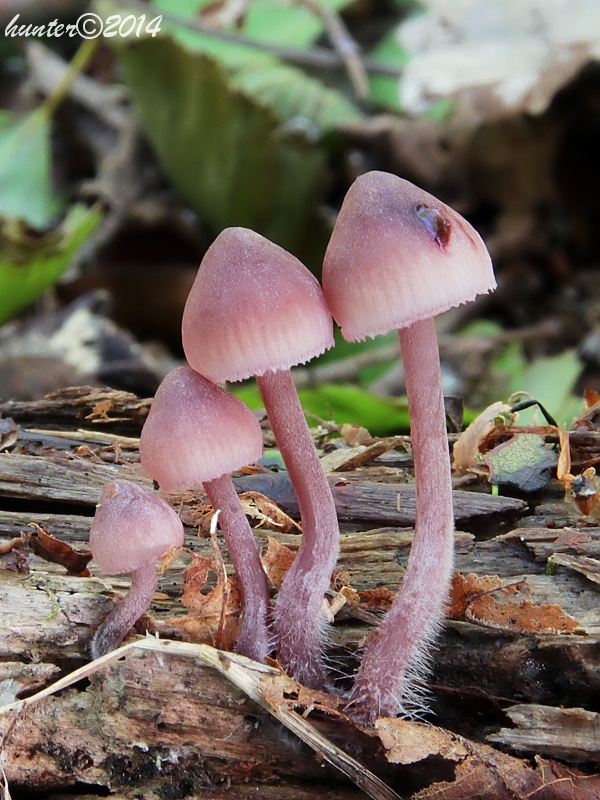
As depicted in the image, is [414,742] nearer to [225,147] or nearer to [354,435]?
[354,435]

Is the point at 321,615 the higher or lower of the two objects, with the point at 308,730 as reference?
higher

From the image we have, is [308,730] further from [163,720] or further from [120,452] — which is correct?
[120,452]

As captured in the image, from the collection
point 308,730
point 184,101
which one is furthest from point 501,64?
point 308,730

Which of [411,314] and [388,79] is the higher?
[388,79]

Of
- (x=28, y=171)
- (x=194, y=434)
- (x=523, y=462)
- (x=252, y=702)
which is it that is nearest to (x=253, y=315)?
(x=194, y=434)

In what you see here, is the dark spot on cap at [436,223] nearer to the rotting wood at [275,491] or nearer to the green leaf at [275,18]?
the rotting wood at [275,491]

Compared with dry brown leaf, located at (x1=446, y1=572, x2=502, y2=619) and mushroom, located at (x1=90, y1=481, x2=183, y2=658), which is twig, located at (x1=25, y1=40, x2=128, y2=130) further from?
dry brown leaf, located at (x1=446, y1=572, x2=502, y2=619)
